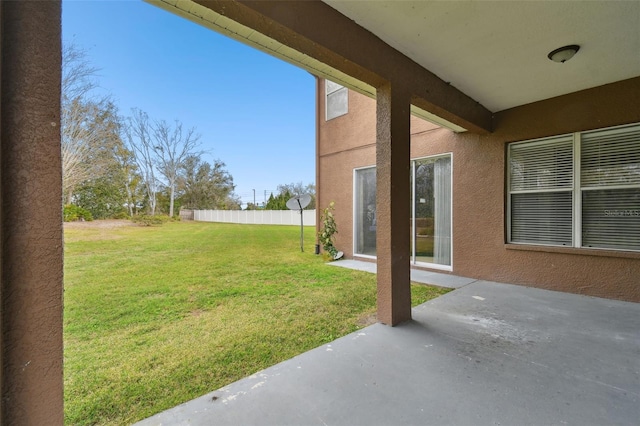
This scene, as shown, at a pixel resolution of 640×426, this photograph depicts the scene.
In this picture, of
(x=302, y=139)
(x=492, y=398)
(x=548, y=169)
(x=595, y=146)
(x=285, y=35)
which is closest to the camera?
(x=492, y=398)

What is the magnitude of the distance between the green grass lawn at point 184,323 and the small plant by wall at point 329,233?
784 mm

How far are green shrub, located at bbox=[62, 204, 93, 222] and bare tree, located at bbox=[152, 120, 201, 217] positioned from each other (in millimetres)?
9569

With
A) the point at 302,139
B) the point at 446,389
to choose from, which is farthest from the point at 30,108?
the point at 302,139

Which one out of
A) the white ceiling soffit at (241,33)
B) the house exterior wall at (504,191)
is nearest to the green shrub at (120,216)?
the house exterior wall at (504,191)

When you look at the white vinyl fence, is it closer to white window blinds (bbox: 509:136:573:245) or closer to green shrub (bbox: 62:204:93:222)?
green shrub (bbox: 62:204:93:222)

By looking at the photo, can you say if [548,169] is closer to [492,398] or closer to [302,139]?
[492,398]

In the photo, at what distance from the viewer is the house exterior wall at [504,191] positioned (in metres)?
3.73

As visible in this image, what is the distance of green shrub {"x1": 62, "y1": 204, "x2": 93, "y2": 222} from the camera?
13841 millimetres

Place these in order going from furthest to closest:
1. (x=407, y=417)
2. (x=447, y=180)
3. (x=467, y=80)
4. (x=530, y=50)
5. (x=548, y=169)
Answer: (x=447, y=180) < (x=548, y=169) < (x=467, y=80) < (x=530, y=50) < (x=407, y=417)

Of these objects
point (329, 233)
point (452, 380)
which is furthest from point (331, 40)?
point (329, 233)

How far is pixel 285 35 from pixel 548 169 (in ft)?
14.6

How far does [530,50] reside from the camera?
2830 millimetres

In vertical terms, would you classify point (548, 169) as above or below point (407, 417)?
above

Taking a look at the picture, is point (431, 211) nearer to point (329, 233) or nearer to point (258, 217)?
point (329, 233)
